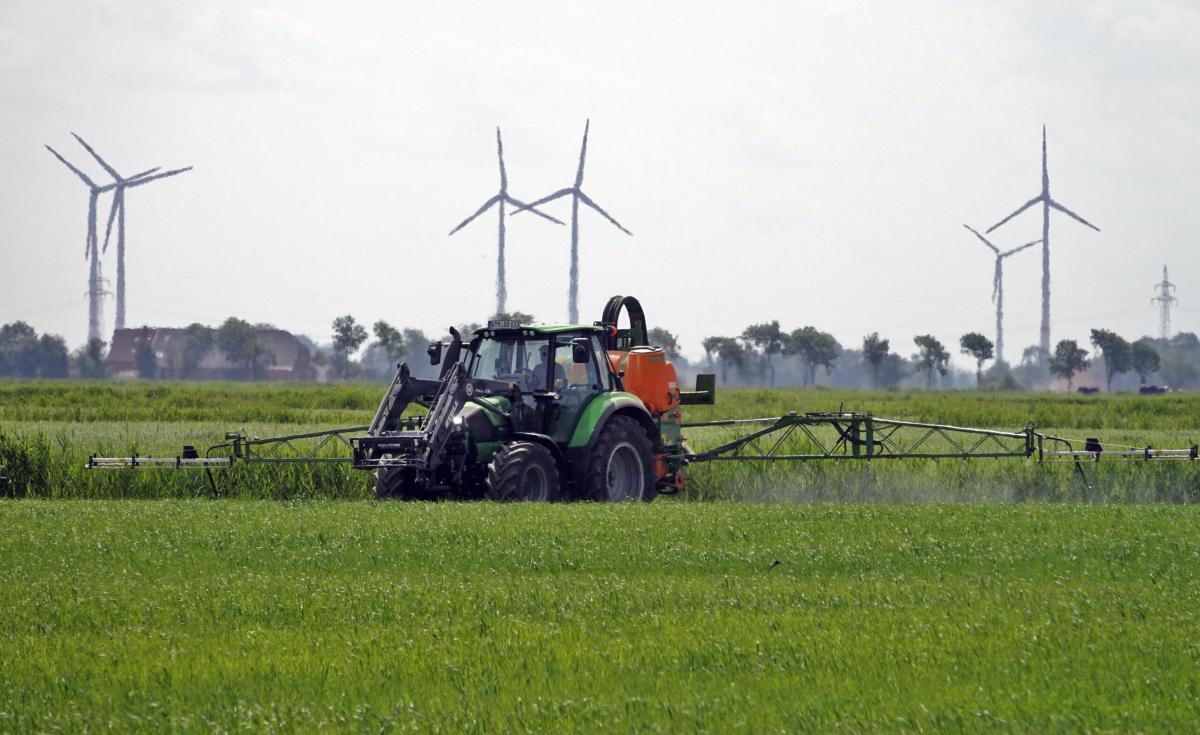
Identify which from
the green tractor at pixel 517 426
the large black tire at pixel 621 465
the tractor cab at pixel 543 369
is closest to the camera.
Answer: the green tractor at pixel 517 426

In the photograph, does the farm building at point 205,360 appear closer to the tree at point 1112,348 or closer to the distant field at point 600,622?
the tree at point 1112,348

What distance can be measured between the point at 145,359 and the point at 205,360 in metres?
6.18

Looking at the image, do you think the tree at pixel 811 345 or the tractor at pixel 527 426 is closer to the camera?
the tractor at pixel 527 426

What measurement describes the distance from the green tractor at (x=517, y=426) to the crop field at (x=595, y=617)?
4.81ft

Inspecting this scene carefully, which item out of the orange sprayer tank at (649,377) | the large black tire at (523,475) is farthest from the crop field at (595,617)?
the orange sprayer tank at (649,377)

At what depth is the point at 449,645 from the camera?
9.13m

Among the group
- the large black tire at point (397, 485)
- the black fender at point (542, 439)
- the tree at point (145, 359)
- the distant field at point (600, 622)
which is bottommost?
the distant field at point (600, 622)

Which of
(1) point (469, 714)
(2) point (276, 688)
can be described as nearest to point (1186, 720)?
(1) point (469, 714)

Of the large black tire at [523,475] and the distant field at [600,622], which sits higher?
the large black tire at [523,475]

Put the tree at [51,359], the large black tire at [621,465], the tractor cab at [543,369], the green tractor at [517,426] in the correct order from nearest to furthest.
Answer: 1. the green tractor at [517,426]
2. the large black tire at [621,465]
3. the tractor cab at [543,369]
4. the tree at [51,359]

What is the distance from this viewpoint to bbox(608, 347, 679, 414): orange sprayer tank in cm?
2150

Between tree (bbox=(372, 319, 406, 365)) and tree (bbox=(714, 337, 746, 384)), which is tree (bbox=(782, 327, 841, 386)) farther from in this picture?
tree (bbox=(372, 319, 406, 365))

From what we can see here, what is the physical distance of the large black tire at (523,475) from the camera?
18438 mm

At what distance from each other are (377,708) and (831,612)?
3794 millimetres
